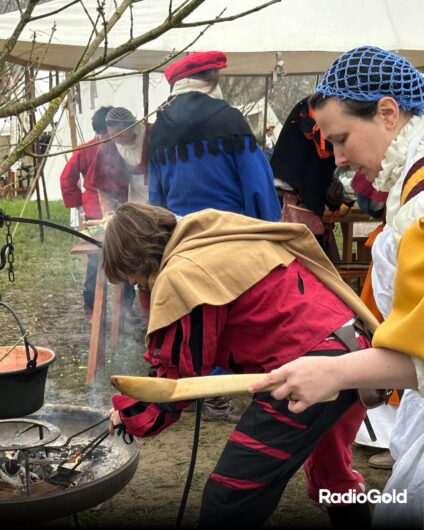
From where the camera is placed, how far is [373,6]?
745cm

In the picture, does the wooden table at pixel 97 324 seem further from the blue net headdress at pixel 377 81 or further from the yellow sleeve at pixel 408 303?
the yellow sleeve at pixel 408 303

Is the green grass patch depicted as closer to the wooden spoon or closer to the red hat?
the red hat

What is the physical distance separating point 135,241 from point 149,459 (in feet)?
7.17

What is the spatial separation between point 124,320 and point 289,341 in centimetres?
470

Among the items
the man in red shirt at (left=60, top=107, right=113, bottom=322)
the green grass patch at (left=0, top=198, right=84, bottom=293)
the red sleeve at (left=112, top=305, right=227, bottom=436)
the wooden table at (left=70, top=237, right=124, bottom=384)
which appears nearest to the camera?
the red sleeve at (left=112, top=305, right=227, bottom=436)

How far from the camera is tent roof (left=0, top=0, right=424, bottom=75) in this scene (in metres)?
6.94

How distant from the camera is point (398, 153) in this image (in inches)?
73.5

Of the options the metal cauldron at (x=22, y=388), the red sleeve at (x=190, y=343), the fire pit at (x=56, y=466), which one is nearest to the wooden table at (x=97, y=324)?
the fire pit at (x=56, y=466)

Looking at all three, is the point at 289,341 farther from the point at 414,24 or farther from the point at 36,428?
the point at 414,24

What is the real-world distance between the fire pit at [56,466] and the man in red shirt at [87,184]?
3.00 meters

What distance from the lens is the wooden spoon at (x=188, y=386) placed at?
5.33 feet

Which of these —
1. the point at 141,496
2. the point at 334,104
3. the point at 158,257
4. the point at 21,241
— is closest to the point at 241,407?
the point at 141,496

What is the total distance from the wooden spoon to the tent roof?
18.2 feet

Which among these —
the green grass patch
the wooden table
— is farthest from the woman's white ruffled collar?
the green grass patch
